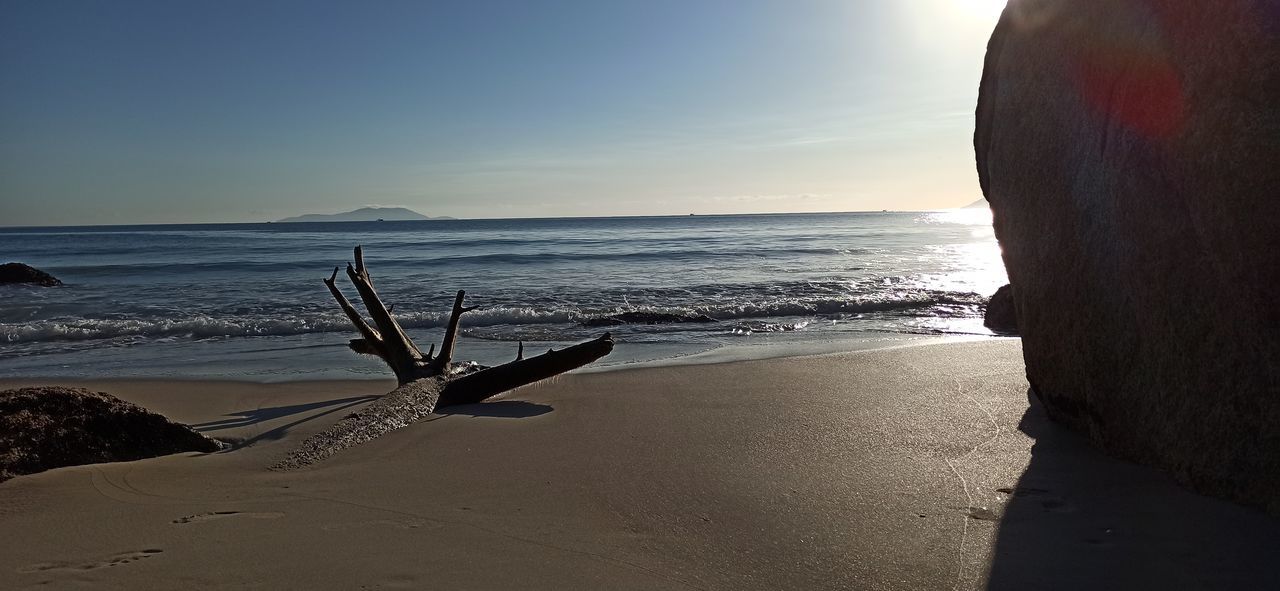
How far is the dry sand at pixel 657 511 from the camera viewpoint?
251 cm

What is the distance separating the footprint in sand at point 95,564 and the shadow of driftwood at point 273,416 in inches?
62.2

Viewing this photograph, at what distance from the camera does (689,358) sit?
7707 millimetres

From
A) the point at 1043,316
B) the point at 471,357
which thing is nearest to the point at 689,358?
the point at 471,357

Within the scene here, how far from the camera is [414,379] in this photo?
5836mm

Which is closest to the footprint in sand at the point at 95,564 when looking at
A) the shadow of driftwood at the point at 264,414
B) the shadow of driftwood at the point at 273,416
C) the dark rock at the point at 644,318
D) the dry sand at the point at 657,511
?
the dry sand at the point at 657,511

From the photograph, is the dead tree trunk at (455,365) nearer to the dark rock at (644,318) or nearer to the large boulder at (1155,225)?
the large boulder at (1155,225)

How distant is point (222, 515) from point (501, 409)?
2421 mm

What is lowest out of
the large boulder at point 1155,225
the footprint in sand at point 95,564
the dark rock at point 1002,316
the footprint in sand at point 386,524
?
the footprint in sand at point 95,564

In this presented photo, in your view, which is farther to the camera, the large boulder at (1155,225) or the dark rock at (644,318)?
the dark rock at (644,318)

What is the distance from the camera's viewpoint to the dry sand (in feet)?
8.25

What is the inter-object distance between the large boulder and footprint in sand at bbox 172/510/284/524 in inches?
141

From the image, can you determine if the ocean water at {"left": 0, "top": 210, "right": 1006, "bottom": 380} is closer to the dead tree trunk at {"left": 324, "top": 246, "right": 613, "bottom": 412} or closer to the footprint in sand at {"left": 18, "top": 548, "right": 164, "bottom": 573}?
the dead tree trunk at {"left": 324, "top": 246, "right": 613, "bottom": 412}

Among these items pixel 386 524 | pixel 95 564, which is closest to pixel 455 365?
pixel 386 524

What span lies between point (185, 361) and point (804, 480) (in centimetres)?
773
